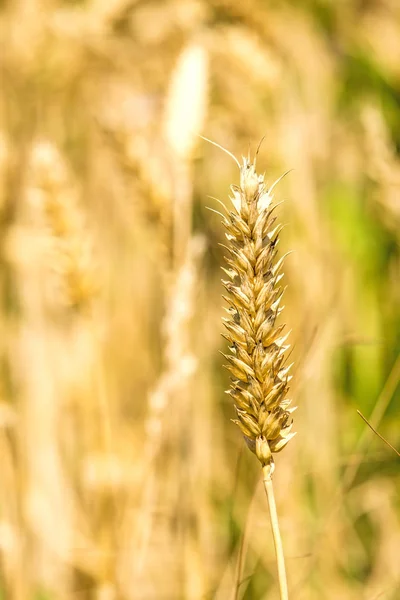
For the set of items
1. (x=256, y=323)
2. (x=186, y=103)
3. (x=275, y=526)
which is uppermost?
(x=186, y=103)

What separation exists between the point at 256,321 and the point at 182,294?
340mm

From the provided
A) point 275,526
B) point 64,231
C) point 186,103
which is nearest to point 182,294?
point 64,231

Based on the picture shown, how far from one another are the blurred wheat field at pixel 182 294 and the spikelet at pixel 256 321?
26cm

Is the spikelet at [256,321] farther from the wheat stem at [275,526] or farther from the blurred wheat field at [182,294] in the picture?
the blurred wheat field at [182,294]

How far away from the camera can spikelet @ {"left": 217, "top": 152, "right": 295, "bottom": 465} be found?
399 mm

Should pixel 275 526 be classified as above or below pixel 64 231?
below

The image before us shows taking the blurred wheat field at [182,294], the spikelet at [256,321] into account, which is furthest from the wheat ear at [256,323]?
the blurred wheat field at [182,294]

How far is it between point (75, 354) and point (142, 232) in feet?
0.98

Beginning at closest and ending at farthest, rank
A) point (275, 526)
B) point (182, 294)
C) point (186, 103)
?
point (275, 526) < point (182, 294) < point (186, 103)

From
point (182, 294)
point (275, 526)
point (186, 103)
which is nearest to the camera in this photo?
point (275, 526)

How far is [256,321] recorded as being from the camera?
1.36 feet

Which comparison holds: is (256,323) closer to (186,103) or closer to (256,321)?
(256,321)

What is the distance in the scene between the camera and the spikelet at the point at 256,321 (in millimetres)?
399

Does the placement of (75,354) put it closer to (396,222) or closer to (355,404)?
(355,404)
